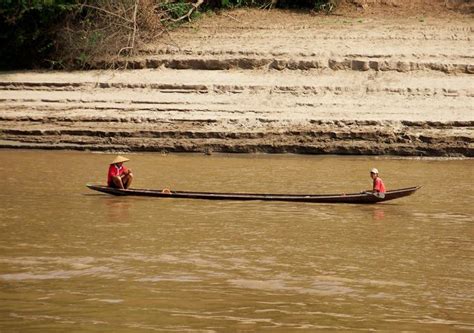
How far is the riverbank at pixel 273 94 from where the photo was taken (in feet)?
63.2

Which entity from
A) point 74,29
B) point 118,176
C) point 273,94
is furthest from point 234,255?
point 74,29

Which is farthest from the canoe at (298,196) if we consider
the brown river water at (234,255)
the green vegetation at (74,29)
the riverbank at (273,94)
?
the green vegetation at (74,29)

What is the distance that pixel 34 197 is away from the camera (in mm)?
14656

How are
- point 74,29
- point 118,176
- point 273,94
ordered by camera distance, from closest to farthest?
point 118,176, point 273,94, point 74,29

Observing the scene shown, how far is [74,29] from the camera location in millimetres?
23078

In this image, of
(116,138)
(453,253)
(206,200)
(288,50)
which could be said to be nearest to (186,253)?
(453,253)

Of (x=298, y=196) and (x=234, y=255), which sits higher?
(x=298, y=196)

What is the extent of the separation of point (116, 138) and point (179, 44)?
3.94 m

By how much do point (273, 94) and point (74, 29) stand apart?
476 cm

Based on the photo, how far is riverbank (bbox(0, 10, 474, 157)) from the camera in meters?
19.3

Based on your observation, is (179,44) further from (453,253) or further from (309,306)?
(309,306)

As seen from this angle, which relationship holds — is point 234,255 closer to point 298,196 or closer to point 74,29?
point 298,196

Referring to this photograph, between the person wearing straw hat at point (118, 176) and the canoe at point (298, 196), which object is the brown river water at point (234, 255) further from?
the person wearing straw hat at point (118, 176)

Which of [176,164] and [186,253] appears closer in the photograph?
[186,253]
